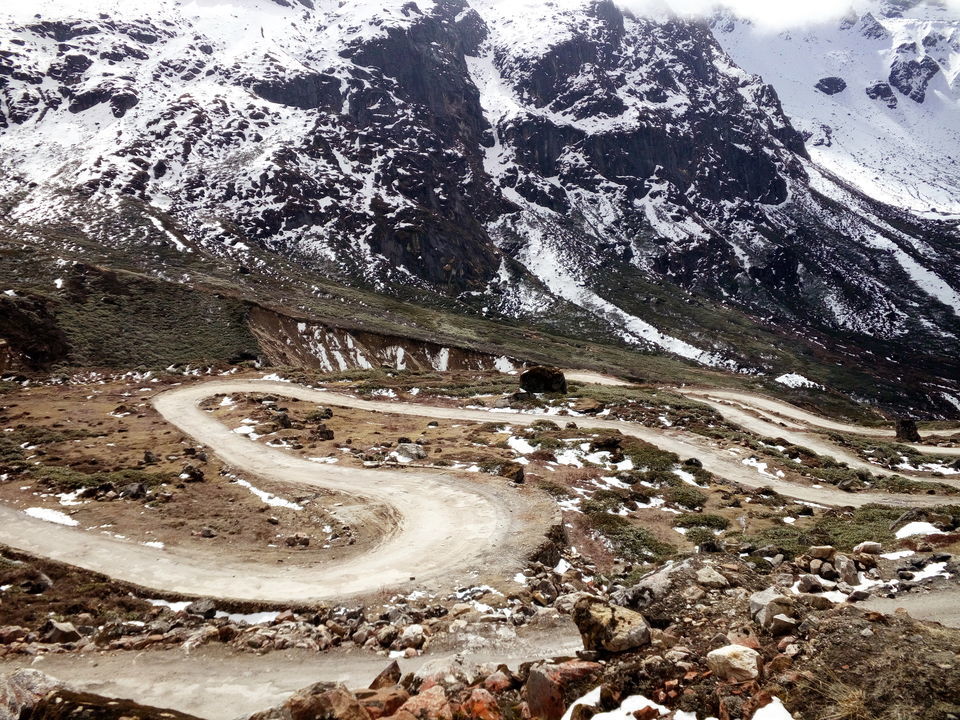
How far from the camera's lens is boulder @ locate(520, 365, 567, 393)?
51.6 metres

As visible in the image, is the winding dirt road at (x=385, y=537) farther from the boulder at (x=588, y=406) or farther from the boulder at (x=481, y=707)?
the boulder at (x=588, y=406)

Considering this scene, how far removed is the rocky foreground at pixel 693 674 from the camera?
662 cm

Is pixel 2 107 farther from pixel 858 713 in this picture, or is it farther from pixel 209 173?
pixel 858 713

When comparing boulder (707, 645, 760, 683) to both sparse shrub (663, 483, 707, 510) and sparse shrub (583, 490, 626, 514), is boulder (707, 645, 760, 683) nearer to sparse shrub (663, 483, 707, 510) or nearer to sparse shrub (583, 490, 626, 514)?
sparse shrub (583, 490, 626, 514)

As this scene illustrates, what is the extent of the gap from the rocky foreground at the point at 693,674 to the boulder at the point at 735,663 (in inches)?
0.7

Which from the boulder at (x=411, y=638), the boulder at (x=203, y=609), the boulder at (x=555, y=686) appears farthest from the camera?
the boulder at (x=203, y=609)

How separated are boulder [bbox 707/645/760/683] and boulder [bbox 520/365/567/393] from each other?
43387 millimetres

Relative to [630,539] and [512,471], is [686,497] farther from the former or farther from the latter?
[512,471]

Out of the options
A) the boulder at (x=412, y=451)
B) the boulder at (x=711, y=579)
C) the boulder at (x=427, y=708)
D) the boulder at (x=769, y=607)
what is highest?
the boulder at (x=769, y=607)

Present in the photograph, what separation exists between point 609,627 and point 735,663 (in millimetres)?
2567

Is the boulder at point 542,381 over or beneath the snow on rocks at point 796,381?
over

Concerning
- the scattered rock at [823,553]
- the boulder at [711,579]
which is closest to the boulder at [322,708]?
the boulder at [711,579]

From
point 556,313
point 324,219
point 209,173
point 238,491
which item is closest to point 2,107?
point 209,173

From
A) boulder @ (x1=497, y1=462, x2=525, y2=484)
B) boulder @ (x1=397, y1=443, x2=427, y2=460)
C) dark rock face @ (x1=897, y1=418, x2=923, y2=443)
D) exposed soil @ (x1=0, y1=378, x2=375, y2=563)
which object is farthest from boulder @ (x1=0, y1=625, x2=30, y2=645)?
dark rock face @ (x1=897, y1=418, x2=923, y2=443)
